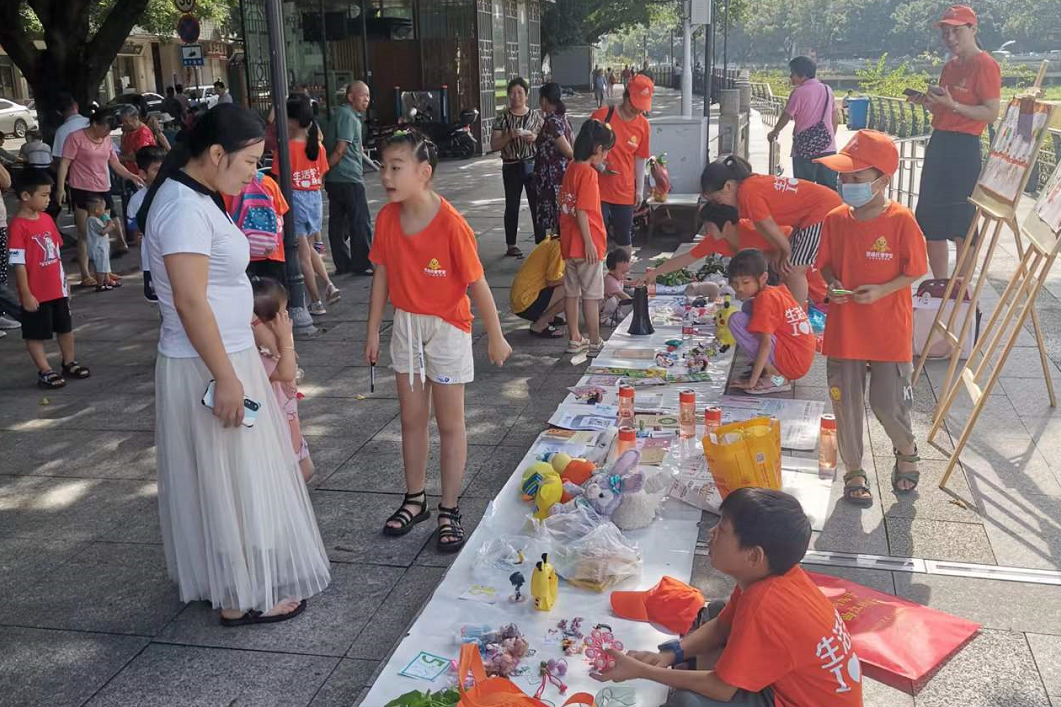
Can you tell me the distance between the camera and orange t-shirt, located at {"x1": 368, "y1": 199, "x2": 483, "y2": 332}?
409 centimetres

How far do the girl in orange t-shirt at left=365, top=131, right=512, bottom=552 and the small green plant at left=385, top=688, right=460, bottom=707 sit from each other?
46.2 inches

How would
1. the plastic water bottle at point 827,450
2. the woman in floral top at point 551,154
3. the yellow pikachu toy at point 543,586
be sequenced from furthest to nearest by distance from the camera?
the woman in floral top at point 551,154 → the plastic water bottle at point 827,450 → the yellow pikachu toy at point 543,586

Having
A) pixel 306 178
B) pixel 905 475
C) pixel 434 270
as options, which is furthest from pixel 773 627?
pixel 306 178

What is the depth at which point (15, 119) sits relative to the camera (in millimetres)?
34375

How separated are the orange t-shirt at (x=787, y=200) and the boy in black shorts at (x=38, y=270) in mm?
4583

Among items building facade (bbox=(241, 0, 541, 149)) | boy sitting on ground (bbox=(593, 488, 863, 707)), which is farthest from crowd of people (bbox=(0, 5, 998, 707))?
building facade (bbox=(241, 0, 541, 149))

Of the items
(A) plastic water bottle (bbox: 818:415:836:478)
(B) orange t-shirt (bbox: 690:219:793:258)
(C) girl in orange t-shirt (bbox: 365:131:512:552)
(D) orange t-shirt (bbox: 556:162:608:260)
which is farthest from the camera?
(B) orange t-shirt (bbox: 690:219:793:258)

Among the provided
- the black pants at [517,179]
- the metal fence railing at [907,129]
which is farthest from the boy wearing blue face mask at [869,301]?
the metal fence railing at [907,129]

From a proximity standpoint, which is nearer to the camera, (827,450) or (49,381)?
(827,450)

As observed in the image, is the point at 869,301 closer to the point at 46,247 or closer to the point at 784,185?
the point at 784,185

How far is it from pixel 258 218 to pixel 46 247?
1497 millimetres

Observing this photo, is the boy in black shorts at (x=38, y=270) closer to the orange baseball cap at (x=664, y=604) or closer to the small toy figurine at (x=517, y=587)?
the small toy figurine at (x=517, y=587)

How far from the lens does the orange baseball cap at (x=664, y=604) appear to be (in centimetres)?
360

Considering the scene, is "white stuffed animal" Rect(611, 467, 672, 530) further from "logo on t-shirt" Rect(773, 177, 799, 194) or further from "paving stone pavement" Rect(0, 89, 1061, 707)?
"logo on t-shirt" Rect(773, 177, 799, 194)
